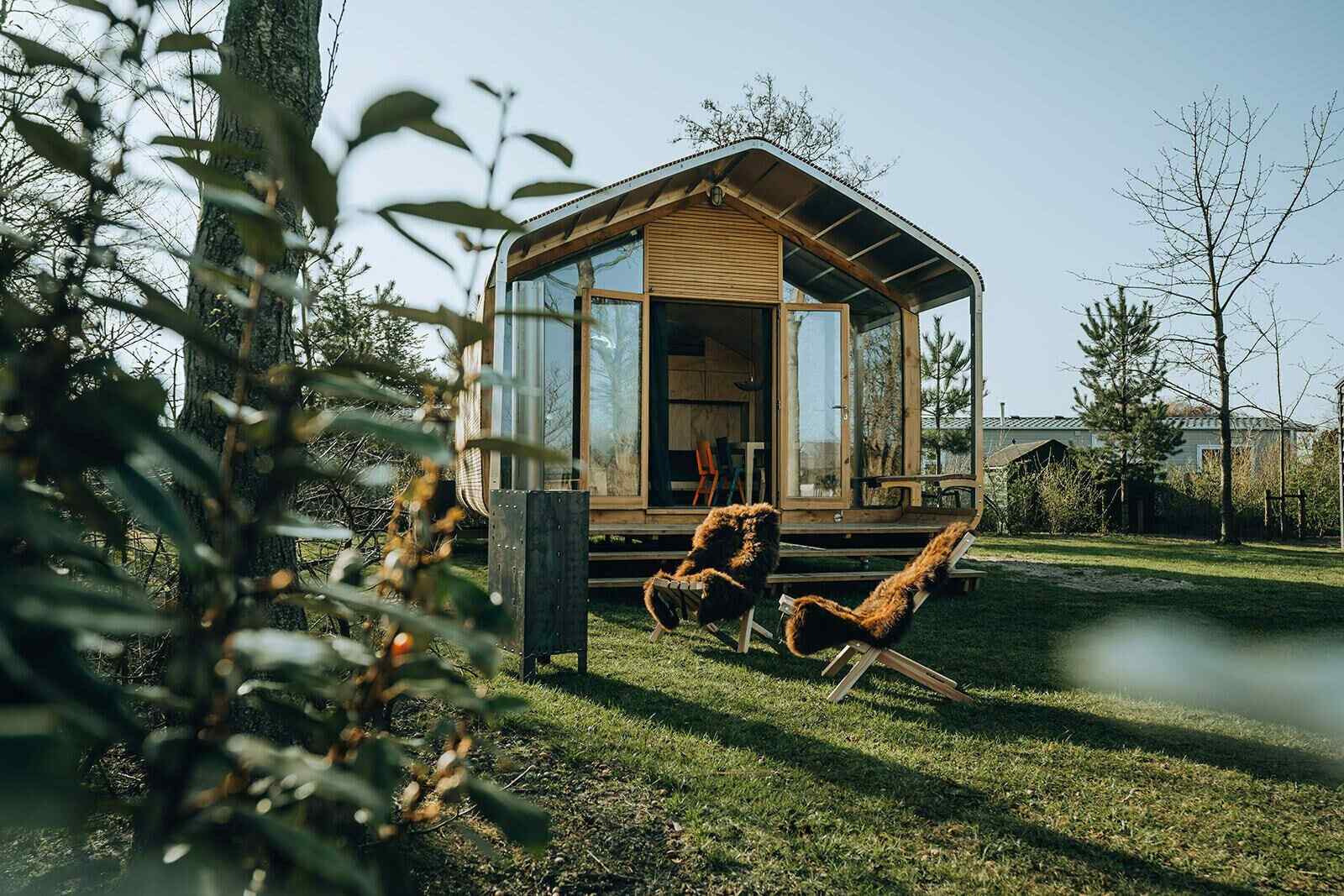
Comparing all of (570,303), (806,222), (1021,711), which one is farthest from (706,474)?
(1021,711)

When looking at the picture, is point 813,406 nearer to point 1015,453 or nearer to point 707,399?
point 707,399

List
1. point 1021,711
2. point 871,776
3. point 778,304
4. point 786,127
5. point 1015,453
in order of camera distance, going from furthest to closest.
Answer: point 1015,453
point 786,127
point 778,304
point 1021,711
point 871,776

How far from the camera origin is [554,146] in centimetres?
74

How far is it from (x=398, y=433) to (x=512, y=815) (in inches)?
11.1

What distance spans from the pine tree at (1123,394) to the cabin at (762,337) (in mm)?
15583

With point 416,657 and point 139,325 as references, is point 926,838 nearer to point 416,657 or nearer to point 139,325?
point 416,657

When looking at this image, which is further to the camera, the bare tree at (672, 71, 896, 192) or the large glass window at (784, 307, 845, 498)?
the bare tree at (672, 71, 896, 192)

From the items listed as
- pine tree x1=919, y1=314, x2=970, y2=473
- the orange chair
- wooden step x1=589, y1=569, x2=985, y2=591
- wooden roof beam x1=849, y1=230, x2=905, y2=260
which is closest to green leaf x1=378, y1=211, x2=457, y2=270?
wooden step x1=589, y1=569, x2=985, y2=591

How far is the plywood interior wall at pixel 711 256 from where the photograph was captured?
8.85m

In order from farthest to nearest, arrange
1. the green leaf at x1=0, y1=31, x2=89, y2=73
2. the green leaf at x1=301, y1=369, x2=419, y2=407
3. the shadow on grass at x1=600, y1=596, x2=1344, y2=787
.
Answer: the shadow on grass at x1=600, y1=596, x2=1344, y2=787, the green leaf at x1=0, y1=31, x2=89, y2=73, the green leaf at x1=301, y1=369, x2=419, y2=407

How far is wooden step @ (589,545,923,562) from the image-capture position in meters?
7.48

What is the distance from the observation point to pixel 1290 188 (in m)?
15.0

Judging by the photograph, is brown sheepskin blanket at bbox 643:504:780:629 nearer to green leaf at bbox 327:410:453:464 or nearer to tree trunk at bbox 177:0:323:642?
tree trunk at bbox 177:0:323:642

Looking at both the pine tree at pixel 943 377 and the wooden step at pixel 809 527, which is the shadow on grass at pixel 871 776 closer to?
the wooden step at pixel 809 527
